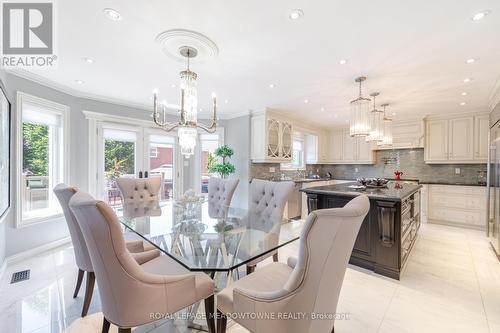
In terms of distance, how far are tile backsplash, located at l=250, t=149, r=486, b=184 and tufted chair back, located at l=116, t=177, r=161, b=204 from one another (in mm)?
2176

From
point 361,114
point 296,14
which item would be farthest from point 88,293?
point 361,114

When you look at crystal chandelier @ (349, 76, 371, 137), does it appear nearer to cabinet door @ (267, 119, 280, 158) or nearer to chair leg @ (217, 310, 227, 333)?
cabinet door @ (267, 119, 280, 158)

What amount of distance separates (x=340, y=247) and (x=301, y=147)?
18.5ft

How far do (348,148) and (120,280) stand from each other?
6.49 meters

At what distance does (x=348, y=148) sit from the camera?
6.43 meters

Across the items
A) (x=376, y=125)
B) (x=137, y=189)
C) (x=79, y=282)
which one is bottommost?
(x=79, y=282)

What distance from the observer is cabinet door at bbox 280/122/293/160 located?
199 inches

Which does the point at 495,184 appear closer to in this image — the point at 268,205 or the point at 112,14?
the point at 268,205

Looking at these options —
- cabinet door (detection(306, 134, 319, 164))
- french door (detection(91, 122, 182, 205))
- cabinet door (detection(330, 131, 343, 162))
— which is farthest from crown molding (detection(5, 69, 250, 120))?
cabinet door (detection(330, 131, 343, 162))

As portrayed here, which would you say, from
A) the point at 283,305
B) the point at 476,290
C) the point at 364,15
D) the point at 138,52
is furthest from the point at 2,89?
the point at 476,290

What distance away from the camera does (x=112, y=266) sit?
1.15 meters

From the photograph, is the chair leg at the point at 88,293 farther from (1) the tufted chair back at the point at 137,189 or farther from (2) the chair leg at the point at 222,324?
(1) the tufted chair back at the point at 137,189

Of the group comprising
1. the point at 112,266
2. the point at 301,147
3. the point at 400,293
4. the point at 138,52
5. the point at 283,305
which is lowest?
the point at 400,293

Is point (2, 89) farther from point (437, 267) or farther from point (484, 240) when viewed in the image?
point (484, 240)
